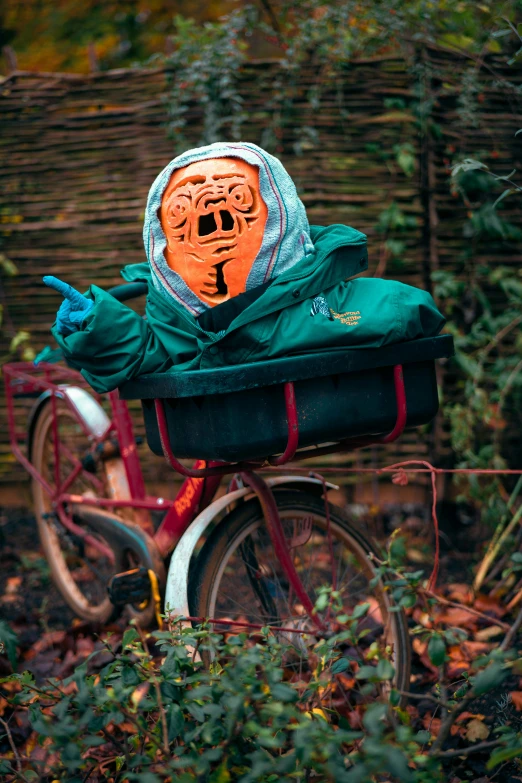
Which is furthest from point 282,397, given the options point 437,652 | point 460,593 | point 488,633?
point 460,593

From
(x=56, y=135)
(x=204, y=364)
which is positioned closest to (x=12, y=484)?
(x=56, y=135)

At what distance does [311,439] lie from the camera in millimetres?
1875

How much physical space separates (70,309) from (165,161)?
2.18 meters

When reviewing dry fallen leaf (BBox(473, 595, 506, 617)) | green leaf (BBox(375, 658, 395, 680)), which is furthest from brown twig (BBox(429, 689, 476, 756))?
dry fallen leaf (BBox(473, 595, 506, 617))

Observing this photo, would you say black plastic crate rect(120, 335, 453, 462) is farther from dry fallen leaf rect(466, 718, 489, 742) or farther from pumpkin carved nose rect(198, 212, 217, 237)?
dry fallen leaf rect(466, 718, 489, 742)

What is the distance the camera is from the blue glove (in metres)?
1.82

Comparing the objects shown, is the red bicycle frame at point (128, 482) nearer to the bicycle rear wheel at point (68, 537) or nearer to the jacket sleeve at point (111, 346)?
the bicycle rear wheel at point (68, 537)

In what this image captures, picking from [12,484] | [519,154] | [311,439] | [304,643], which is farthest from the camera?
[12,484]

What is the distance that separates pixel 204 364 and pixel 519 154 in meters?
2.37

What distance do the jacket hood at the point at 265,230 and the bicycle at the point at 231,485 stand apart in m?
0.26

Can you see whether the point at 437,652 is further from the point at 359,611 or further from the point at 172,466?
the point at 172,466

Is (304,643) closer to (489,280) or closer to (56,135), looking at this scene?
(489,280)

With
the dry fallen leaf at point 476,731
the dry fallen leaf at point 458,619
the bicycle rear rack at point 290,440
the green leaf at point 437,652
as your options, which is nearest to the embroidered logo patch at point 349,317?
the bicycle rear rack at point 290,440

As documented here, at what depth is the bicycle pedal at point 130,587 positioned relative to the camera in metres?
2.46
